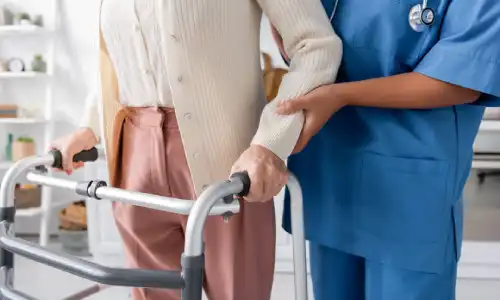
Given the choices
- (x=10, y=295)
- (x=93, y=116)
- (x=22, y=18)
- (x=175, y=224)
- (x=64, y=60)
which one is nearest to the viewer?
(x=10, y=295)

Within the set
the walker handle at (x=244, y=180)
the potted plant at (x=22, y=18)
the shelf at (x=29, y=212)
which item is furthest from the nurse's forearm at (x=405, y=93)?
the potted plant at (x=22, y=18)

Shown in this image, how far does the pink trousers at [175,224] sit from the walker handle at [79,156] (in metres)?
0.09

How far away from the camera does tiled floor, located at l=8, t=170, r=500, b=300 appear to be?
2418 mm

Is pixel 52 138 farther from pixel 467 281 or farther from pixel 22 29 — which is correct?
pixel 467 281

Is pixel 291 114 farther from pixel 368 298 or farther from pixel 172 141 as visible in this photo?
pixel 368 298

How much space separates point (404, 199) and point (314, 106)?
24 centimetres

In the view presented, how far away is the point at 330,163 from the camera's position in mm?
1054

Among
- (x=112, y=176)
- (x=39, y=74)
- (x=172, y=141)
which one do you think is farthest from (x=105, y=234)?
(x=172, y=141)

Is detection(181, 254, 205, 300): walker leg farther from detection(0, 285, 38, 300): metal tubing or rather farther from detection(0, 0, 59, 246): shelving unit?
detection(0, 0, 59, 246): shelving unit

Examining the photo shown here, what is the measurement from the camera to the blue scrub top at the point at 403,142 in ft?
2.88

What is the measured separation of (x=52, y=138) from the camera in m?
3.07

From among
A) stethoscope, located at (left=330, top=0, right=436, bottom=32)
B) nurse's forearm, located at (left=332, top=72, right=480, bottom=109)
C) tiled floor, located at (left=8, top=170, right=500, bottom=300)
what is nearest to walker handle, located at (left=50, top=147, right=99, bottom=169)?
nurse's forearm, located at (left=332, top=72, right=480, bottom=109)

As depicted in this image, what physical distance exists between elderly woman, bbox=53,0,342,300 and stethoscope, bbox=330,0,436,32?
5.0 inches

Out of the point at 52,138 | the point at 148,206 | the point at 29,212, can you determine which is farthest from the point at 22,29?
the point at 148,206
